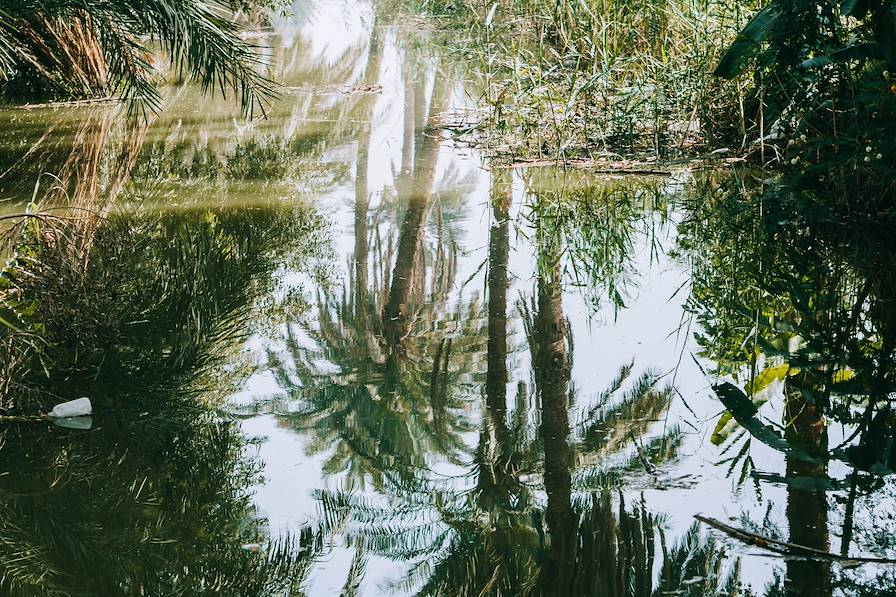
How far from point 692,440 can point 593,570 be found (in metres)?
1.22

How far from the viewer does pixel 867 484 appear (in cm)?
Answer: 426

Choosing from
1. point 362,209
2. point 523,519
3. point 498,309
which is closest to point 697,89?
point 362,209

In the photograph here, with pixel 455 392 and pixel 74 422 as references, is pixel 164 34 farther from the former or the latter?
pixel 455 392

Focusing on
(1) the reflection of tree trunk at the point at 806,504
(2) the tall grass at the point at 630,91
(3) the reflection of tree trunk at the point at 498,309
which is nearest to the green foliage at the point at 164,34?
(3) the reflection of tree trunk at the point at 498,309

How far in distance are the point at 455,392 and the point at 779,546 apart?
2.07 metres

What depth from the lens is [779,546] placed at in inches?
150

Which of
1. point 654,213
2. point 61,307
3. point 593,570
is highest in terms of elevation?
point 654,213

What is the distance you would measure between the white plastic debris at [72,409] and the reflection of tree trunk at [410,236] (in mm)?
1780

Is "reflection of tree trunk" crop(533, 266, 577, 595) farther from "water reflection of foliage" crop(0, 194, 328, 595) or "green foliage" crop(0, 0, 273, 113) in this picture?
"green foliage" crop(0, 0, 273, 113)

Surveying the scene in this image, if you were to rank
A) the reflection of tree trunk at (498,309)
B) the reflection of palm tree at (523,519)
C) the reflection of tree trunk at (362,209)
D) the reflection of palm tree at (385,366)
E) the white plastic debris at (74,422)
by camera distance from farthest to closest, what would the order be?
the reflection of tree trunk at (362,209)
the reflection of tree trunk at (498,309)
the white plastic debris at (74,422)
the reflection of palm tree at (385,366)
the reflection of palm tree at (523,519)

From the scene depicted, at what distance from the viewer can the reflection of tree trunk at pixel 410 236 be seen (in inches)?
257

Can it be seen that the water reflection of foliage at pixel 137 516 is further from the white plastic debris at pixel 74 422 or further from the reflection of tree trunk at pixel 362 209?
the reflection of tree trunk at pixel 362 209

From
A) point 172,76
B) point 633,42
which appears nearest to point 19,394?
point 633,42

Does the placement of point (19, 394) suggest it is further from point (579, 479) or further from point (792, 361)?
point (792, 361)
